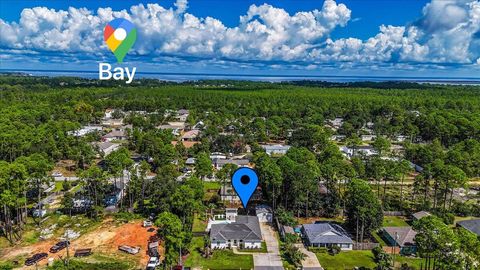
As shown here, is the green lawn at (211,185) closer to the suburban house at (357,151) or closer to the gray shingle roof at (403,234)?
the gray shingle roof at (403,234)

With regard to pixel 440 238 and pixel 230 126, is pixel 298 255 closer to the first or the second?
pixel 440 238

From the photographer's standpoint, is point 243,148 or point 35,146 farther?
point 243,148

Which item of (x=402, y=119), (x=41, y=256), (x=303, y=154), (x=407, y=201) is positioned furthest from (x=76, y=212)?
(x=402, y=119)

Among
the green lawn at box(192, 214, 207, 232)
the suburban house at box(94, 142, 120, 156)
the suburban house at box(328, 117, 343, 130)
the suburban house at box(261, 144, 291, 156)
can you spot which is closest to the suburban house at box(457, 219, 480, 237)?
the green lawn at box(192, 214, 207, 232)

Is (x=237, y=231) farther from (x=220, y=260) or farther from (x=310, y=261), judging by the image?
(x=310, y=261)

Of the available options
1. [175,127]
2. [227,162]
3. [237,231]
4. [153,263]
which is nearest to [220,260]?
[237,231]

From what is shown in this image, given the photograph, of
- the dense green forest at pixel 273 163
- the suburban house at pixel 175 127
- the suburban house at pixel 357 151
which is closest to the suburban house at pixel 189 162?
the dense green forest at pixel 273 163
